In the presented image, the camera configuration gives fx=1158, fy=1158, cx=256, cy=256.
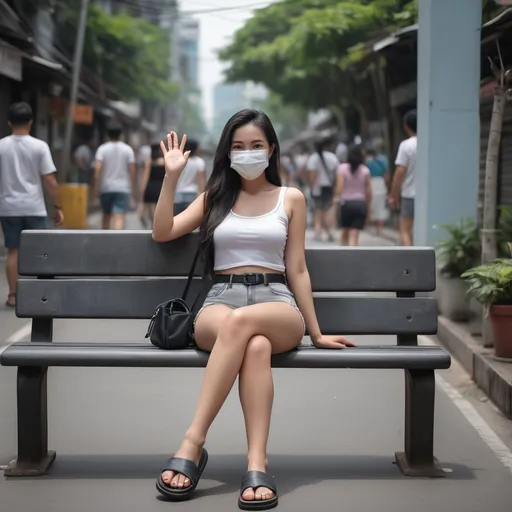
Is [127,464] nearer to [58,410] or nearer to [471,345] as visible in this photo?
[58,410]

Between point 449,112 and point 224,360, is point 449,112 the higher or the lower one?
the higher one

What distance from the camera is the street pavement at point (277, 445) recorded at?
15.1ft

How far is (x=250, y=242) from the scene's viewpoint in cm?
Answer: 504

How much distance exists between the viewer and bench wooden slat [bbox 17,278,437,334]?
5.19m

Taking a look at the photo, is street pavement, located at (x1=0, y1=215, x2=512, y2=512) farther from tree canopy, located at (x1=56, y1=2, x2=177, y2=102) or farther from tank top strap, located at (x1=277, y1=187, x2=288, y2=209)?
Answer: tree canopy, located at (x1=56, y1=2, x2=177, y2=102)

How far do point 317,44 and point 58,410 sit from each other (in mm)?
21906

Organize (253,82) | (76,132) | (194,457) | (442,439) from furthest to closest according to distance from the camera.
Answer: (253,82)
(76,132)
(442,439)
(194,457)

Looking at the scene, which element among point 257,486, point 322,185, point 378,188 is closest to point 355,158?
point 322,185

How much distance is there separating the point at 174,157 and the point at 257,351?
98 cm

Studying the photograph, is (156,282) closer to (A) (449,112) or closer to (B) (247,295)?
(B) (247,295)

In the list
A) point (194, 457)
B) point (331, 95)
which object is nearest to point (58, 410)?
point (194, 457)

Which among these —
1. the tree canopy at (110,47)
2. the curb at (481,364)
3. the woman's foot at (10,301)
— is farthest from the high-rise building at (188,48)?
the curb at (481,364)

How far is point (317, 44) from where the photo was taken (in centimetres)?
2736

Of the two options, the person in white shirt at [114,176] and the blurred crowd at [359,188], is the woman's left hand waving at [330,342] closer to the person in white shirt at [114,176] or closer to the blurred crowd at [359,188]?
the blurred crowd at [359,188]
